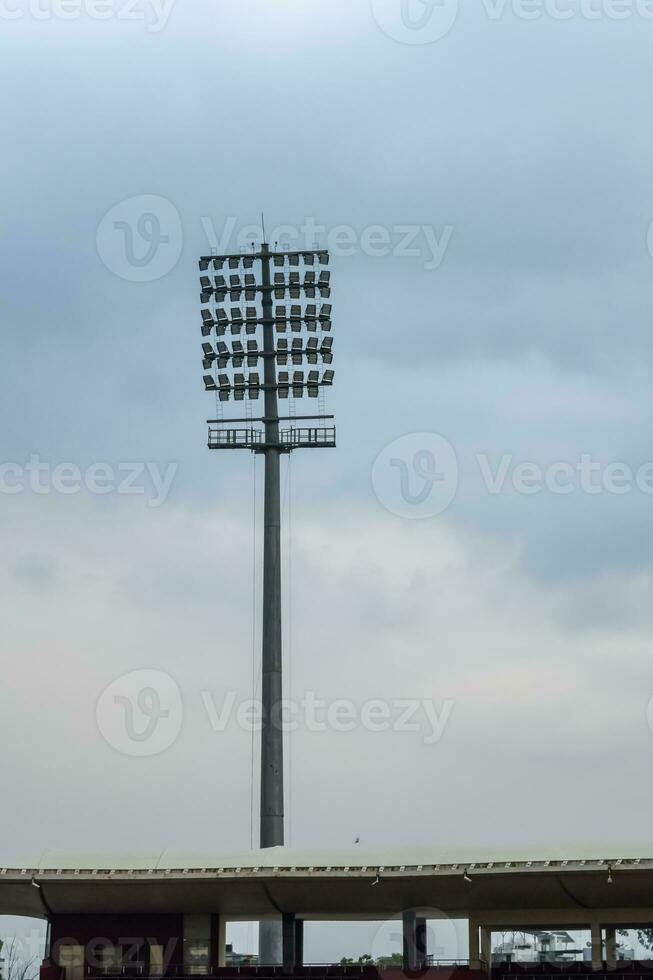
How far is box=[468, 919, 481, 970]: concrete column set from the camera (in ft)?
152

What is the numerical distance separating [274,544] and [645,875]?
29.3 meters

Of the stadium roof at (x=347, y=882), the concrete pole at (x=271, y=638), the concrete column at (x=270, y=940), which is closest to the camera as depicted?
the stadium roof at (x=347, y=882)

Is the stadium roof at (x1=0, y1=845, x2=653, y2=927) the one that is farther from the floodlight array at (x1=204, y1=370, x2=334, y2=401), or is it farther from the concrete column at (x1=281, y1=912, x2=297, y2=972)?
the floodlight array at (x1=204, y1=370, x2=334, y2=401)

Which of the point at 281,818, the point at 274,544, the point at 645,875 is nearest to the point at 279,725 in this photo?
the point at 281,818

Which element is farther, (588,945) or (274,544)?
(274,544)

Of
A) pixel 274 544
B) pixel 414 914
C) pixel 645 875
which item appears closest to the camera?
pixel 645 875

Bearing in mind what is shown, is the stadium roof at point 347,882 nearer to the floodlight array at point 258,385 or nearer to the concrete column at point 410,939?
the concrete column at point 410,939

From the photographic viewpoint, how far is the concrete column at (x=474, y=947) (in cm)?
4622

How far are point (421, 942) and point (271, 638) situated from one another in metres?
20.9

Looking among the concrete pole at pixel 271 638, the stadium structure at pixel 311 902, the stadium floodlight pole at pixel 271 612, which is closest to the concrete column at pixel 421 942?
the stadium structure at pixel 311 902

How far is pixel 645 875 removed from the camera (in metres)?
42.0

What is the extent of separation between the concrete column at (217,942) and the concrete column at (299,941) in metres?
2.34

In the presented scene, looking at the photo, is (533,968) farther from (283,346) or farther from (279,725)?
(283,346)

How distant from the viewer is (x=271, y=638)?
6662 centimetres
